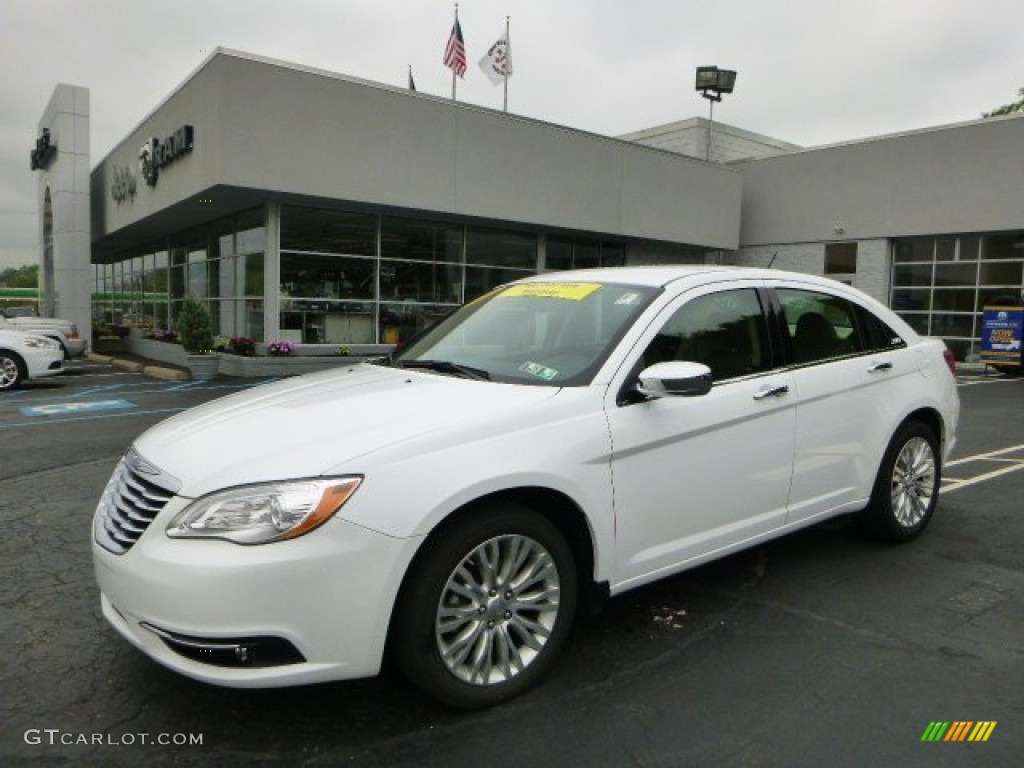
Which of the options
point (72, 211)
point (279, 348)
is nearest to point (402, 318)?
point (279, 348)

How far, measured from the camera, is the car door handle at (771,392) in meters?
3.80

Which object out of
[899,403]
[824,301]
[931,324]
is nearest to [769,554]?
[899,403]

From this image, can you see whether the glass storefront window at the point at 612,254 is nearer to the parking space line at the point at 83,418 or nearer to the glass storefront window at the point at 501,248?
the glass storefront window at the point at 501,248

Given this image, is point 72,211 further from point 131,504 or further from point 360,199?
point 131,504

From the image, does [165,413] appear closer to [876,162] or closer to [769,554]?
[769,554]

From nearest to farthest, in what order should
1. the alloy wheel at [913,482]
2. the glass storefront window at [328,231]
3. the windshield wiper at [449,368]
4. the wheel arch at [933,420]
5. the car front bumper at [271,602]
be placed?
the car front bumper at [271,602], the windshield wiper at [449,368], the alloy wheel at [913,482], the wheel arch at [933,420], the glass storefront window at [328,231]

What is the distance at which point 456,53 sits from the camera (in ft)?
66.8

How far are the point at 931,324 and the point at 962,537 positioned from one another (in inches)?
775

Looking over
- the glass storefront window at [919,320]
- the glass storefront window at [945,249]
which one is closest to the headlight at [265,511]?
the glass storefront window at [919,320]

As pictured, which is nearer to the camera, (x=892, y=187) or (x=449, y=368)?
(x=449, y=368)

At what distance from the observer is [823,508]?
4.23 m

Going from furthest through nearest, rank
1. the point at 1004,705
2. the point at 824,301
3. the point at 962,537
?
1. the point at 962,537
2. the point at 824,301
3. the point at 1004,705

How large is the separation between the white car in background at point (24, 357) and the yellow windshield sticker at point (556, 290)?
12.1 meters

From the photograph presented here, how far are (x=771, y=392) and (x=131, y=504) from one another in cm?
285
